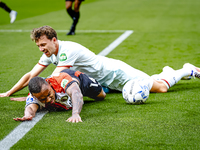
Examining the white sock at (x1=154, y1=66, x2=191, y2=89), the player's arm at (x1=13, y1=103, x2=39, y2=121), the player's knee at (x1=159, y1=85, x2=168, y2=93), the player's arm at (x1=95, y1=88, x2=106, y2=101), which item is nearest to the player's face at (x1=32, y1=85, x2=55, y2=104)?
the player's arm at (x1=13, y1=103, x2=39, y2=121)

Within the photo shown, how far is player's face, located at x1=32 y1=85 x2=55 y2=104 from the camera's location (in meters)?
3.62

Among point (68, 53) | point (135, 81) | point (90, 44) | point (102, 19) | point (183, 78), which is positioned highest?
point (68, 53)

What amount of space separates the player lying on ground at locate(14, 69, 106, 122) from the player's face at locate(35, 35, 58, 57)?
43 centimetres

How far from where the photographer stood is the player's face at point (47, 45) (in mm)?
4336

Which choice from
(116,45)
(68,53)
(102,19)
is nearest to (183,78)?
(68,53)

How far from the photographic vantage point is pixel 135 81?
464cm

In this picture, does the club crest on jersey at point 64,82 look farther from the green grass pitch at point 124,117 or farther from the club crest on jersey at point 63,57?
the club crest on jersey at point 63,57

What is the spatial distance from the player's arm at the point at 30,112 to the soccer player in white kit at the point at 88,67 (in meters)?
0.67

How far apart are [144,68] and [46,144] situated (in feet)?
12.8

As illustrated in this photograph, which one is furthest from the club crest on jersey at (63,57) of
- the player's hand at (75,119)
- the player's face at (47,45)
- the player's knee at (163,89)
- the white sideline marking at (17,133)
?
the player's knee at (163,89)

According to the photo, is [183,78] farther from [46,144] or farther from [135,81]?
[46,144]

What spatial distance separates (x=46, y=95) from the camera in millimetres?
3670

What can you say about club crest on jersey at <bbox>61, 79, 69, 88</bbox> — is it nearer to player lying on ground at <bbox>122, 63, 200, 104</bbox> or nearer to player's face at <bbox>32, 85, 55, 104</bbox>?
player's face at <bbox>32, 85, 55, 104</bbox>

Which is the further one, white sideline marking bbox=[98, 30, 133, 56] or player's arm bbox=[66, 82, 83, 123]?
white sideline marking bbox=[98, 30, 133, 56]
